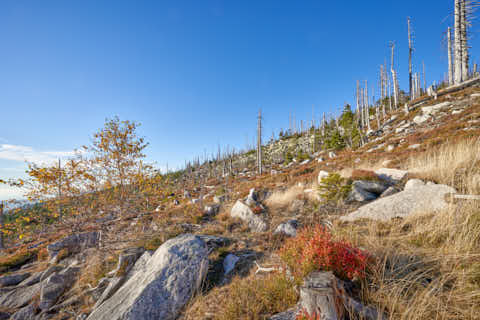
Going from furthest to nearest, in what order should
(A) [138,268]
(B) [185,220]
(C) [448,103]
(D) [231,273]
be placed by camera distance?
(C) [448,103], (B) [185,220], (A) [138,268], (D) [231,273]

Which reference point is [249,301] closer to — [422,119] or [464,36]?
[422,119]

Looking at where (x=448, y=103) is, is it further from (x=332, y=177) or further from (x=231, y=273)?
(x=231, y=273)

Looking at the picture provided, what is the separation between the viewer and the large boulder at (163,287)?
3180 millimetres

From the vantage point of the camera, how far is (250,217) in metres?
7.31

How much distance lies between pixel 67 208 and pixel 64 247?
3.67m

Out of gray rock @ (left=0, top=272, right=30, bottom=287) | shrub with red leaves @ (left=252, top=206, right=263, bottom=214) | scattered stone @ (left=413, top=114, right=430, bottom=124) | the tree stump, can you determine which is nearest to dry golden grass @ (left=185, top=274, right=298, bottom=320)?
the tree stump

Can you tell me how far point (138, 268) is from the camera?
4.62m

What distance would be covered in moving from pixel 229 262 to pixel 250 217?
2882 millimetres

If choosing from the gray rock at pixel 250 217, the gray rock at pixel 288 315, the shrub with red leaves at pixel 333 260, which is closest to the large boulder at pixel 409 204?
the shrub with red leaves at pixel 333 260

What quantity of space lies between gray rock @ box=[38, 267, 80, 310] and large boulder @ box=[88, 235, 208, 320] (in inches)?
117

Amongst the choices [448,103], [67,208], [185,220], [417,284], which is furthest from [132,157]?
[448,103]

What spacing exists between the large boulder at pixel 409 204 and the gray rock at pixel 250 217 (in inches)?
113

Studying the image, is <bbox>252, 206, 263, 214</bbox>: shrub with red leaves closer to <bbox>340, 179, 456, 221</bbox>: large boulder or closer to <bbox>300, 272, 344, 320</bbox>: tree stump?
<bbox>340, 179, 456, 221</bbox>: large boulder

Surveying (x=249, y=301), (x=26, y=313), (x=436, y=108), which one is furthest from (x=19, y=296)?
(x=436, y=108)
